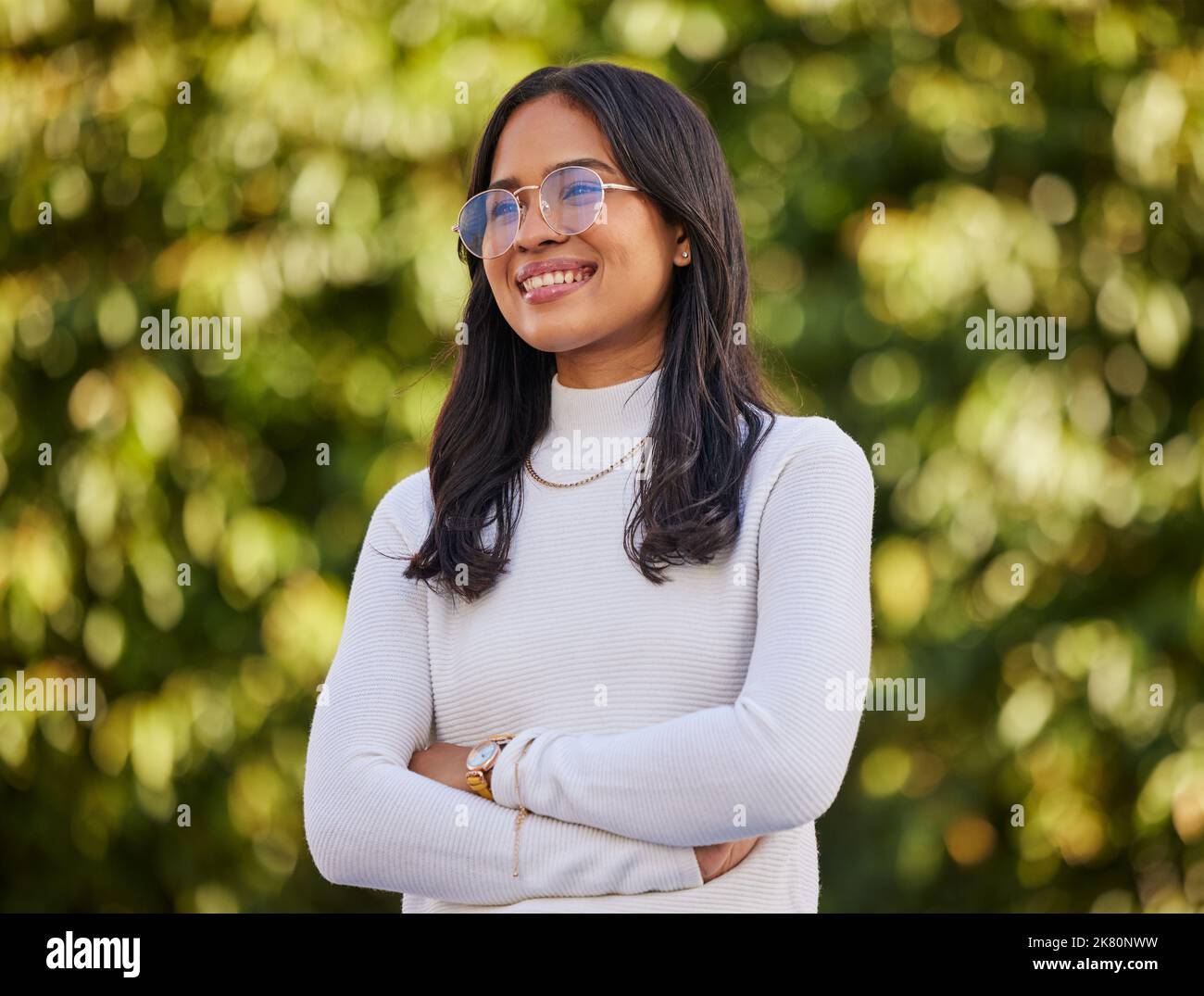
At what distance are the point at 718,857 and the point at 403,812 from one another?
0.36 metres

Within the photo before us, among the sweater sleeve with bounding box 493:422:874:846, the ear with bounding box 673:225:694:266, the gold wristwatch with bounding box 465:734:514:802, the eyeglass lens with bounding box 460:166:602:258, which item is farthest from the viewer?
the ear with bounding box 673:225:694:266

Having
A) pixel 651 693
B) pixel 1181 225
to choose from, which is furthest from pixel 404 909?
pixel 1181 225

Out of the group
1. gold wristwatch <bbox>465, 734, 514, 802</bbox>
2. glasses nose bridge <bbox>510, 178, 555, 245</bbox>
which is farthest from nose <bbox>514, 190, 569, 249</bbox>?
gold wristwatch <bbox>465, 734, 514, 802</bbox>

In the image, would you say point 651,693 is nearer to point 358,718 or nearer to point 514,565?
point 514,565

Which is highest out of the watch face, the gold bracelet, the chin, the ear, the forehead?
the forehead

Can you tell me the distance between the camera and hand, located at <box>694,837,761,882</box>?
1659mm

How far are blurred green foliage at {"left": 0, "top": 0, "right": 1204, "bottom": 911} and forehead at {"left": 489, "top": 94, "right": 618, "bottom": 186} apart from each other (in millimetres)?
1658

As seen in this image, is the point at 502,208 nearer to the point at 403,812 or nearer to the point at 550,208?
the point at 550,208

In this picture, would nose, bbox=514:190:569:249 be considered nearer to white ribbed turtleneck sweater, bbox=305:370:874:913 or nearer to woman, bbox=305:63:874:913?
woman, bbox=305:63:874:913

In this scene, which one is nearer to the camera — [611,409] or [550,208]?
[550,208]

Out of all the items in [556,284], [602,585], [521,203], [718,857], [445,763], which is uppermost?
[521,203]

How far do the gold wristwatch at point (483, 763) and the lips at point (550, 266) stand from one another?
1.84 ft

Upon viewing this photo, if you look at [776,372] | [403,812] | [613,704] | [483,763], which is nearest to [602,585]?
[613,704]

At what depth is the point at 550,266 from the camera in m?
1.86
